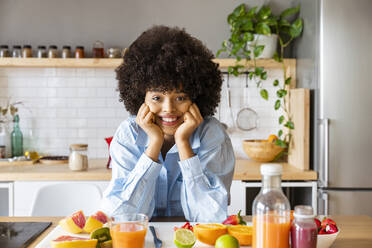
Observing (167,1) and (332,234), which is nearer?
(332,234)

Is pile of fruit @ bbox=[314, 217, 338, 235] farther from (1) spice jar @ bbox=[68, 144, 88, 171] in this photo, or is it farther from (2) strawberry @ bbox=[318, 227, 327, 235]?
→ (1) spice jar @ bbox=[68, 144, 88, 171]

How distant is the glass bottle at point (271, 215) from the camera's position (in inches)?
44.7

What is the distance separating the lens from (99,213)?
1570 mm

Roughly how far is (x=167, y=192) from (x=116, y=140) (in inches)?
13.1

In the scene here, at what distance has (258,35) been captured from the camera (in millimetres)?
3557

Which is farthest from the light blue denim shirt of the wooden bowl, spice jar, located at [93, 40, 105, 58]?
spice jar, located at [93, 40, 105, 58]

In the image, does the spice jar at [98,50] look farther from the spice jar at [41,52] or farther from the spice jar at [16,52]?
the spice jar at [16,52]

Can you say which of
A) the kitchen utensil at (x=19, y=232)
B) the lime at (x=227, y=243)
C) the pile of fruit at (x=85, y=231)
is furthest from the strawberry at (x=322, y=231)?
the kitchen utensil at (x=19, y=232)

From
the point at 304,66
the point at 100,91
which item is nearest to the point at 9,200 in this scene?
the point at 100,91

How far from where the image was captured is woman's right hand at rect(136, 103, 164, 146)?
1.80 m

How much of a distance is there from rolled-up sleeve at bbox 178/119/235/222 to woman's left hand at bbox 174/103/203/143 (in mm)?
95

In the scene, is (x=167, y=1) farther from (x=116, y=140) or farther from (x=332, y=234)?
(x=332, y=234)

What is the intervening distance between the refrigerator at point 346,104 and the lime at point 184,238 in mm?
2012

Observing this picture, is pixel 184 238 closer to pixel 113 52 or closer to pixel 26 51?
pixel 113 52
